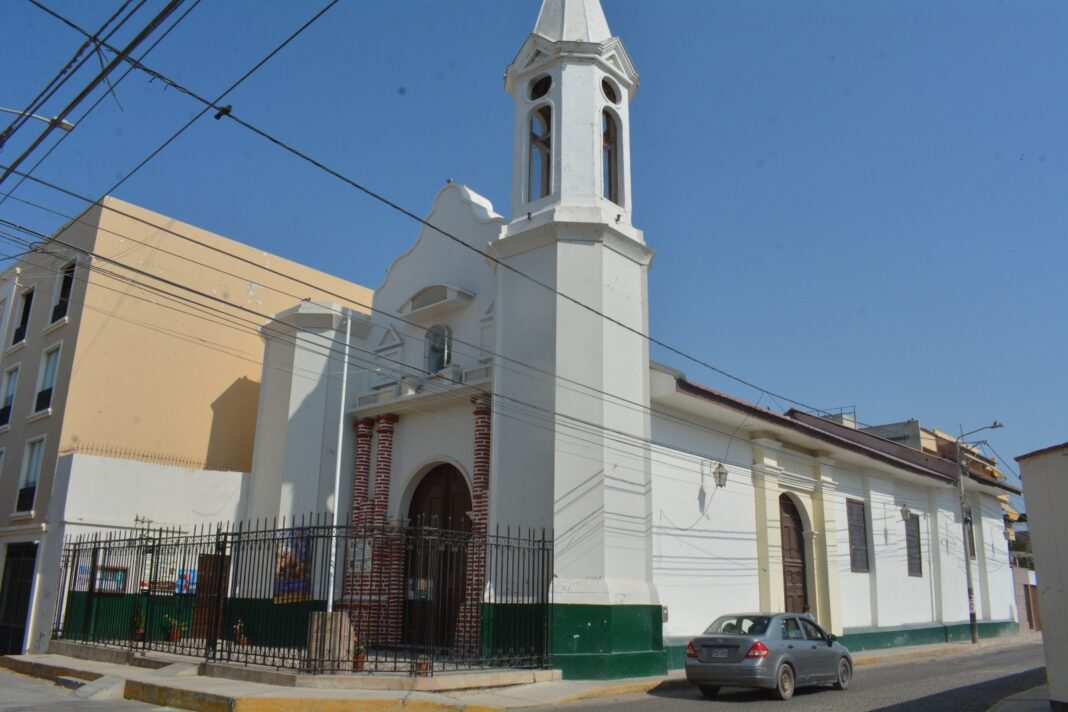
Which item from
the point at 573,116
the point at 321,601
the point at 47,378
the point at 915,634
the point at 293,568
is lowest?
the point at 915,634

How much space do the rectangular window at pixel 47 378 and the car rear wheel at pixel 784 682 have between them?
2037cm

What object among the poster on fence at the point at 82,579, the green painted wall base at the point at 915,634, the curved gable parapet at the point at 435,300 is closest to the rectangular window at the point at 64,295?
the poster on fence at the point at 82,579

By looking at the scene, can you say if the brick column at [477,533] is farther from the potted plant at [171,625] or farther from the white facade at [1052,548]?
the white facade at [1052,548]

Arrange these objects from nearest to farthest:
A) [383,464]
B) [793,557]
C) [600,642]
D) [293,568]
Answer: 1. [600,642]
2. [293,568]
3. [383,464]
4. [793,557]

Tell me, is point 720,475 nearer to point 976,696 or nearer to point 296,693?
point 976,696

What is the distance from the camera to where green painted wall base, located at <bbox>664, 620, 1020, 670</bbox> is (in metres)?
17.5

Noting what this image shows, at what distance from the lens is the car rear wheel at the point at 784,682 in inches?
538

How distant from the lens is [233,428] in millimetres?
26734

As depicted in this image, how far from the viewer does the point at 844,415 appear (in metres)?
37.7

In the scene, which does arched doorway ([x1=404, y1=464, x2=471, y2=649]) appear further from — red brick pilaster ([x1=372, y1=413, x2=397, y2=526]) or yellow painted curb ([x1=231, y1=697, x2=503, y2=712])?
yellow painted curb ([x1=231, y1=697, x2=503, y2=712])

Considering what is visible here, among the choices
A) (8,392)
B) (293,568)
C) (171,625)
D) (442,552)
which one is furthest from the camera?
(8,392)

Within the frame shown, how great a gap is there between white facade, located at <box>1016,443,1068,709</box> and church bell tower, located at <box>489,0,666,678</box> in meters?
7.10

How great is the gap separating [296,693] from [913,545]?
72.0ft

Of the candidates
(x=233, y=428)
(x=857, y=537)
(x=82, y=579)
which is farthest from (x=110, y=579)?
(x=857, y=537)
